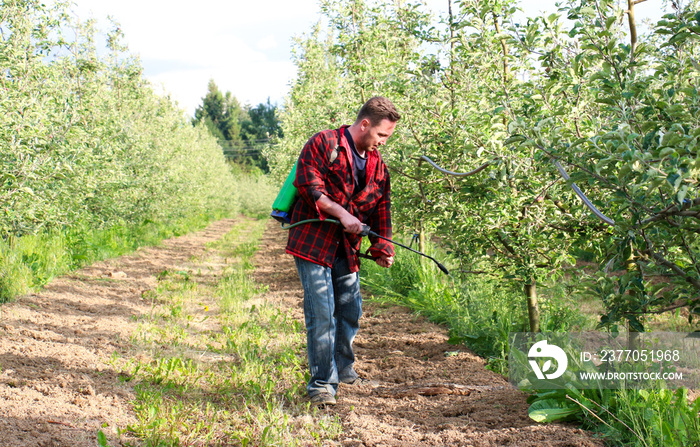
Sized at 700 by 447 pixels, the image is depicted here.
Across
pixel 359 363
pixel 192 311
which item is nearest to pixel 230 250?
pixel 192 311

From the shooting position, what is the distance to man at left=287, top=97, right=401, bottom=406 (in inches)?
135

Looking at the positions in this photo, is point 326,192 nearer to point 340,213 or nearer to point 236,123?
point 340,213

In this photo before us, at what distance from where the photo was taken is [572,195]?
3436 mm

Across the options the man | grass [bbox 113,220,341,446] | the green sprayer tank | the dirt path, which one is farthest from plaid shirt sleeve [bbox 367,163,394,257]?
the dirt path

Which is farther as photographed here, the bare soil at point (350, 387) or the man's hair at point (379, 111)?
the man's hair at point (379, 111)

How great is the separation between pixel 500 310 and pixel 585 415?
2.04 metres

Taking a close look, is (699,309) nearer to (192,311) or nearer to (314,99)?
(192,311)

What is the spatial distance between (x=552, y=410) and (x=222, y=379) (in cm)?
227

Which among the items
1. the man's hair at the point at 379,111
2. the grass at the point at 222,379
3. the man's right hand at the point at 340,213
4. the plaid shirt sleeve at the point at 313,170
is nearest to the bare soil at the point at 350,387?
the grass at the point at 222,379

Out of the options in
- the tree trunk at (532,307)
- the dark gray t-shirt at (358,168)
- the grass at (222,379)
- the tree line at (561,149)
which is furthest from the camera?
the tree trunk at (532,307)

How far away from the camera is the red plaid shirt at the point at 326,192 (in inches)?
135

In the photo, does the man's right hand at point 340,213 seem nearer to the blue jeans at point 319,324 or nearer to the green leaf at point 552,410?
the blue jeans at point 319,324
